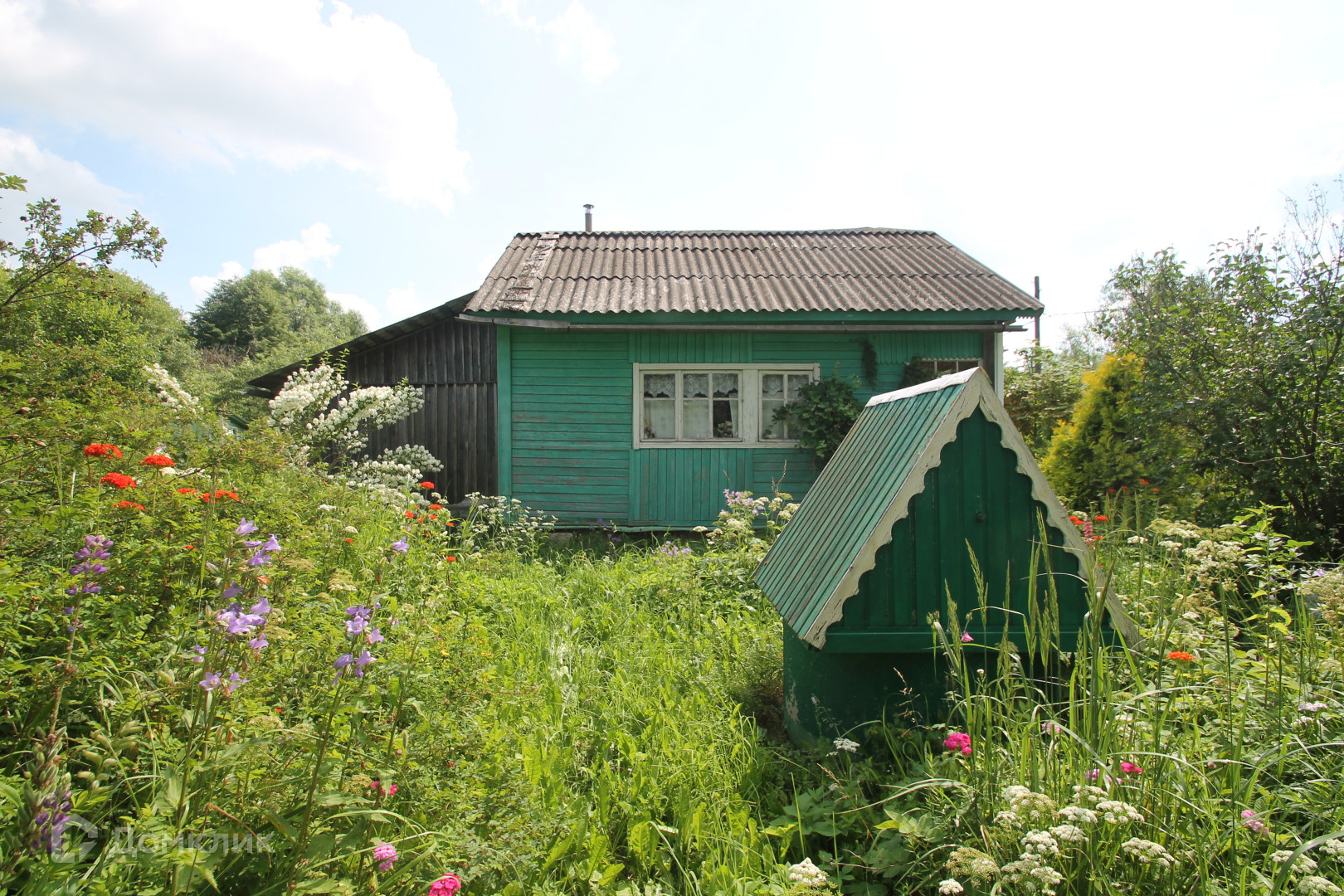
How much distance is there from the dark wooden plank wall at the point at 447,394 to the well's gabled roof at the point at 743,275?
225 cm

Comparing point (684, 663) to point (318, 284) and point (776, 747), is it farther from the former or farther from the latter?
point (318, 284)

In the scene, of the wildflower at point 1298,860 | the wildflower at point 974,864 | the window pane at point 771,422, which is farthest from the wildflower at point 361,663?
the window pane at point 771,422

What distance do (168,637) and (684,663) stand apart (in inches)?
91.2

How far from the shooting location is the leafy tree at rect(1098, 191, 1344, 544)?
4.90 meters

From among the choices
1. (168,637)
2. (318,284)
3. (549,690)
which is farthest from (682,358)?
(318,284)

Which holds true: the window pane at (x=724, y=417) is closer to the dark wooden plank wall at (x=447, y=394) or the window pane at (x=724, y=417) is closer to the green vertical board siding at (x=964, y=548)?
the dark wooden plank wall at (x=447, y=394)

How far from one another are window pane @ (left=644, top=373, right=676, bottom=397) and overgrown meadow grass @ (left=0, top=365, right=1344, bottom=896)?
5517 mm

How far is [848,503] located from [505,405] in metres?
6.25

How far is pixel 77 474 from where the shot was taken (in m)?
2.89

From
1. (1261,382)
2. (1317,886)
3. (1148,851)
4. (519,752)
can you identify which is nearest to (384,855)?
(519,752)

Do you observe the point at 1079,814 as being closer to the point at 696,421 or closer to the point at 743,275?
the point at 696,421

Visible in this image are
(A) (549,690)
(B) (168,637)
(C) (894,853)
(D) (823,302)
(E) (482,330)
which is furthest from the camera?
(E) (482,330)

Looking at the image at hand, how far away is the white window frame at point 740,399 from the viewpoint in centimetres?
833

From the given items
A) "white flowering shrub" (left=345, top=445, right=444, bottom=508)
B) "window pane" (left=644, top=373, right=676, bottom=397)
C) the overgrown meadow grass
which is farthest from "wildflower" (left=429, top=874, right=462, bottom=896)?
"window pane" (left=644, top=373, right=676, bottom=397)
